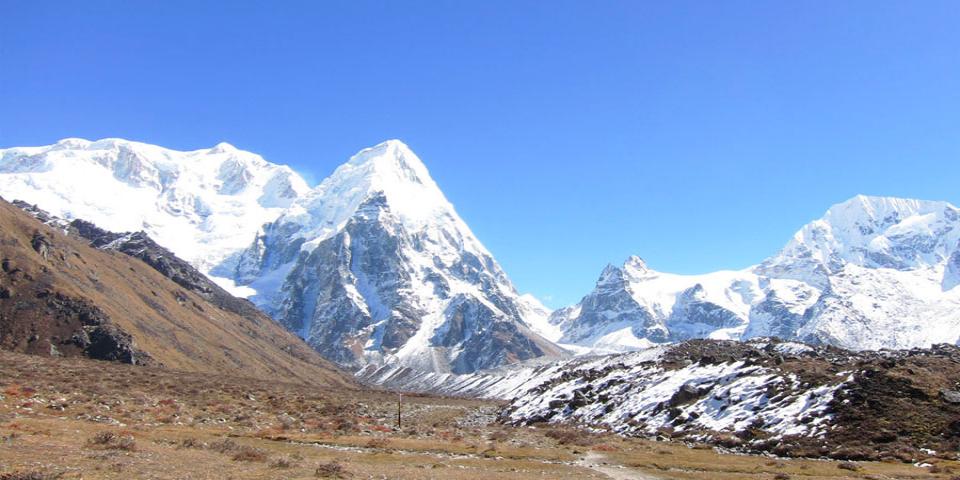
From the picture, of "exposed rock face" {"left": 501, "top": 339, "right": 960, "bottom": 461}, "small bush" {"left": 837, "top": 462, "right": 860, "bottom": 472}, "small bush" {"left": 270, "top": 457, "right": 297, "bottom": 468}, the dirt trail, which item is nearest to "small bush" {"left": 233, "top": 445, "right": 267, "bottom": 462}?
"small bush" {"left": 270, "top": 457, "right": 297, "bottom": 468}

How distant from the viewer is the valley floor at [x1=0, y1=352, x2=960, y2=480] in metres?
29.4

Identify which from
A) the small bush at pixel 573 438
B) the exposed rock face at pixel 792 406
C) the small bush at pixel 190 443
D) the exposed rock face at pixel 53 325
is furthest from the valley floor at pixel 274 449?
the exposed rock face at pixel 53 325

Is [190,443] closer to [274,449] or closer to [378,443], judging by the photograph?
[274,449]

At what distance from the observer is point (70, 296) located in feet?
593

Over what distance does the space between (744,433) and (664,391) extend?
70.4ft

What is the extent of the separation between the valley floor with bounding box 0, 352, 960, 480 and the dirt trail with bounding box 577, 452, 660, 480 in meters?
0.09

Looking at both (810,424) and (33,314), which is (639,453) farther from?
(33,314)

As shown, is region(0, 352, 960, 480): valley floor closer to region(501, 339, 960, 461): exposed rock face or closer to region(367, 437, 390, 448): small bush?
region(367, 437, 390, 448): small bush

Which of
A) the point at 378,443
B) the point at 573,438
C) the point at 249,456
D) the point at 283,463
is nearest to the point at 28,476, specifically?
the point at 283,463

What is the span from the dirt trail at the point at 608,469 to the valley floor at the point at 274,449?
9cm

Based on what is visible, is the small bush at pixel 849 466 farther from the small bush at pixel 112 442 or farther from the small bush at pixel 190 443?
the small bush at pixel 112 442

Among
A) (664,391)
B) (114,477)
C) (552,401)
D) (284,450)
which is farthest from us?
(552,401)

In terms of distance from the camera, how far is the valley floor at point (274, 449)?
2938cm

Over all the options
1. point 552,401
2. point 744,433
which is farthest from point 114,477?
point 552,401
